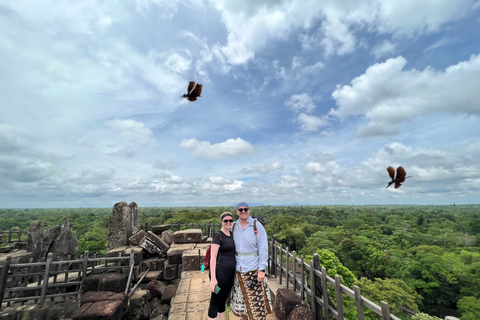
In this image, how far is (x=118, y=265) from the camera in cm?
691

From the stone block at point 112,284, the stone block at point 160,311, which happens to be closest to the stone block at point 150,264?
the stone block at point 160,311

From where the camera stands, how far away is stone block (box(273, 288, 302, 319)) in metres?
3.68

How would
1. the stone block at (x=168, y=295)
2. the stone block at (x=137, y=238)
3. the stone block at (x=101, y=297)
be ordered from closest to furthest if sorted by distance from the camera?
the stone block at (x=101, y=297) < the stone block at (x=168, y=295) < the stone block at (x=137, y=238)

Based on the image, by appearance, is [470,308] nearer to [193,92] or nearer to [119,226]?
[119,226]

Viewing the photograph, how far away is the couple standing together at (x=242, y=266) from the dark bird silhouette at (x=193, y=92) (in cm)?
160

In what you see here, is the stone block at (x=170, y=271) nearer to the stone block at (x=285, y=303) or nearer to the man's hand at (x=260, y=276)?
the stone block at (x=285, y=303)

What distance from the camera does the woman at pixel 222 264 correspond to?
2807 millimetres

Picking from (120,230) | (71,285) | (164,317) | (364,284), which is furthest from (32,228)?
(364,284)

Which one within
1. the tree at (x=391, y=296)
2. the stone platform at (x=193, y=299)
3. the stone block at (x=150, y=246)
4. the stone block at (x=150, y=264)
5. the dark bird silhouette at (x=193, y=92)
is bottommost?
the tree at (x=391, y=296)

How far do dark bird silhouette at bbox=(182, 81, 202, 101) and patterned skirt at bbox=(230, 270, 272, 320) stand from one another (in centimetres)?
238

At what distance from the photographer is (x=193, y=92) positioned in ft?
9.20

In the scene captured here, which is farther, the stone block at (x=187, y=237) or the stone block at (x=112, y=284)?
the stone block at (x=187, y=237)

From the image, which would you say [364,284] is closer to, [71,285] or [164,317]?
[164,317]

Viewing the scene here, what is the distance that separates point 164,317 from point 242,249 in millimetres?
5045
